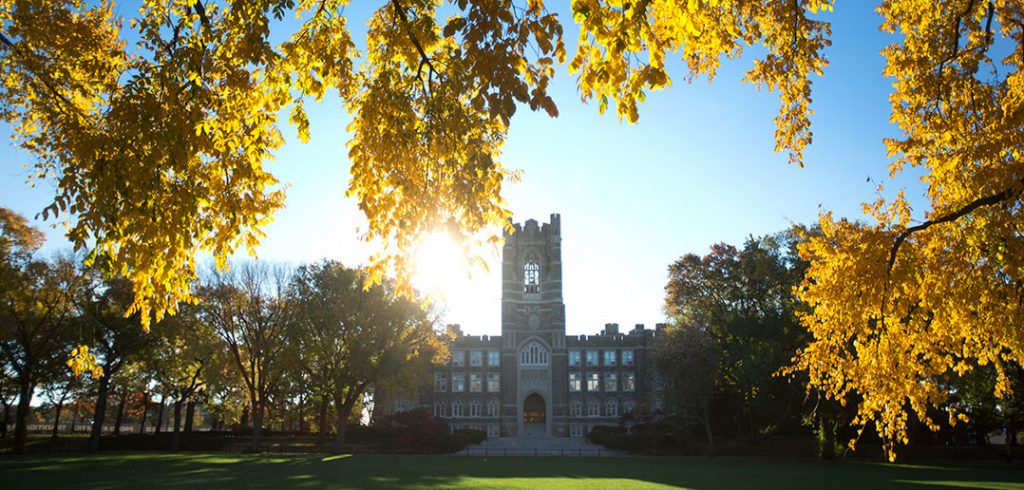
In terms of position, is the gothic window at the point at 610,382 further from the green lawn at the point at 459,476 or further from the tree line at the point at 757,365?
the green lawn at the point at 459,476

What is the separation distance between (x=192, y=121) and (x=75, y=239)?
144 cm

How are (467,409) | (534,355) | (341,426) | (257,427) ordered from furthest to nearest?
1. (467,409)
2. (534,355)
3. (341,426)
4. (257,427)

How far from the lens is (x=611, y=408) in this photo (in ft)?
201

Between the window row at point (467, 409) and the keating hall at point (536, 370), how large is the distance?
9 centimetres

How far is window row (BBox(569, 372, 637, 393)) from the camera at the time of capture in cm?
6188

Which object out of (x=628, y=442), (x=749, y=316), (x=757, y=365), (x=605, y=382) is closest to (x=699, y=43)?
(x=757, y=365)

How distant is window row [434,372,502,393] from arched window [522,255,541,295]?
904cm

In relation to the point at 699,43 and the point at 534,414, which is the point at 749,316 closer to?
the point at 534,414

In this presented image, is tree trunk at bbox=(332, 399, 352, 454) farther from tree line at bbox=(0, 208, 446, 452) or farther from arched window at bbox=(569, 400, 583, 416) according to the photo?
arched window at bbox=(569, 400, 583, 416)

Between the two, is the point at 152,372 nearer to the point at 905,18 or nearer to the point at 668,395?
the point at 668,395

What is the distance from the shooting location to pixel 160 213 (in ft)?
19.8

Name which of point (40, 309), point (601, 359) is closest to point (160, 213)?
point (40, 309)

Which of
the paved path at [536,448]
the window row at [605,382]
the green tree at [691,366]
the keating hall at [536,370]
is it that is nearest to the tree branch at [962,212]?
the green tree at [691,366]

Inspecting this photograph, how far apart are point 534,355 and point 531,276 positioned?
26.8 feet
